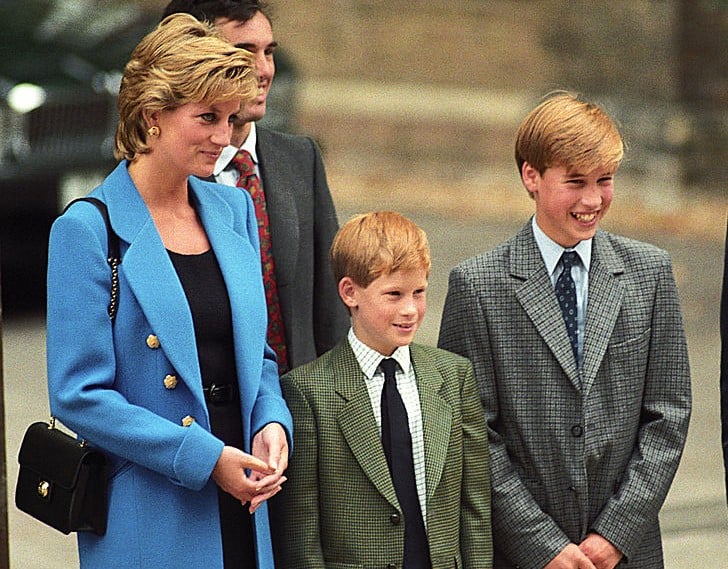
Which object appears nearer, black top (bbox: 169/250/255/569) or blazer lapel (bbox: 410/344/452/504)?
black top (bbox: 169/250/255/569)

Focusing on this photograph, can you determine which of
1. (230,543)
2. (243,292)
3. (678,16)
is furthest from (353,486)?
(678,16)

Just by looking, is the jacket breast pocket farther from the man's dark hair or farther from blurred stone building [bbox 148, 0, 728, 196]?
blurred stone building [bbox 148, 0, 728, 196]

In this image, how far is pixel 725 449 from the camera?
11.6ft

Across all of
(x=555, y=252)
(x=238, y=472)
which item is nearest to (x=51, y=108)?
(x=555, y=252)

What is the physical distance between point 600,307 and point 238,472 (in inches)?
39.9

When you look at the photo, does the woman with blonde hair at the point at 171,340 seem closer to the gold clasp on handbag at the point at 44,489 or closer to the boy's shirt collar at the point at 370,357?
the gold clasp on handbag at the point at 44,489

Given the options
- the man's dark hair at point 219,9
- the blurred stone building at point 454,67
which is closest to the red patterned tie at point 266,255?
the man's dark hair at point 219,9

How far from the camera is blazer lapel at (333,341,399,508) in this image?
330cm

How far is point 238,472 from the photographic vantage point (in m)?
3.07

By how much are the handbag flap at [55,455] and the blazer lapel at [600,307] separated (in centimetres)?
117

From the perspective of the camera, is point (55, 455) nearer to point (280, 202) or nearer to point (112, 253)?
point (112, 253)

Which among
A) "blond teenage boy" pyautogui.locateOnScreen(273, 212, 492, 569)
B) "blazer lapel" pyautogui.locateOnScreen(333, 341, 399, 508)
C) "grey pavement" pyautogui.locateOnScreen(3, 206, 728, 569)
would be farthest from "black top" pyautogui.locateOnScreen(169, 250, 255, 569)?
"grey pavement" pyautogui.locateOnScreen(3, 206, 728, 569)

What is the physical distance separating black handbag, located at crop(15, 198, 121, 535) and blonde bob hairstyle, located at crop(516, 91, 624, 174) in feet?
3.48

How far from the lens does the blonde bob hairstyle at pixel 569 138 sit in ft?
11.5
